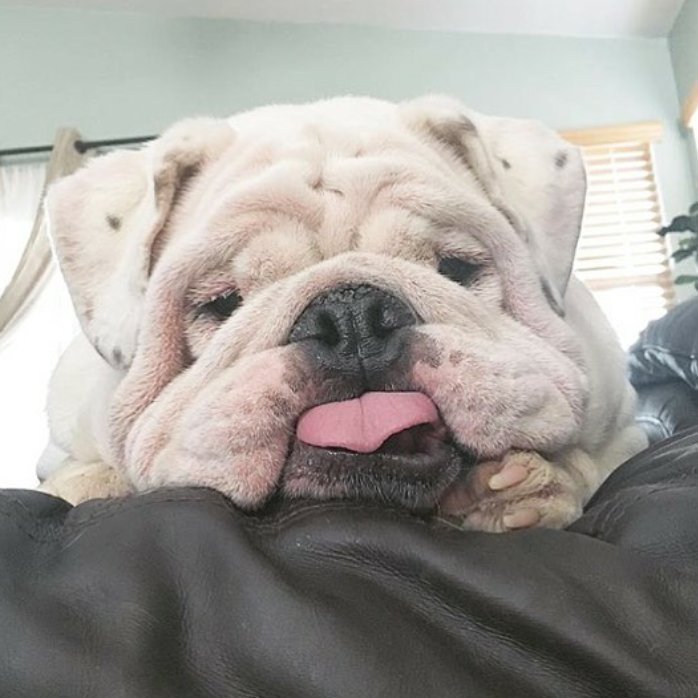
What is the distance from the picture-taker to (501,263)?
76cm

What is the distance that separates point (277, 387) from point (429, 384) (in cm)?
10

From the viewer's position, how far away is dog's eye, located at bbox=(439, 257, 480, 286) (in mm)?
750

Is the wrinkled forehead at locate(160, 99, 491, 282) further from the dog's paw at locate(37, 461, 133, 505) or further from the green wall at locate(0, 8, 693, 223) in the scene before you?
the green wall at locate(0, 8, 693, 223)

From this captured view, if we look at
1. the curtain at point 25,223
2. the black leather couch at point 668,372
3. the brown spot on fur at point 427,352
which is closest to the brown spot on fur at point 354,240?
the brown spot on fur at point 427,352

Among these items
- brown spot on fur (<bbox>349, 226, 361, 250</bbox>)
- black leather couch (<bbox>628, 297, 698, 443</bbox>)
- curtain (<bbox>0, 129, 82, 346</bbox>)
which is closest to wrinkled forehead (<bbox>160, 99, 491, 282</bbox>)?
brown spot on fur (<bbox>349, 226, 361, 250</bbox>)

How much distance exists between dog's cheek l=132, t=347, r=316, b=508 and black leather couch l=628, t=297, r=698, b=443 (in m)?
0.81

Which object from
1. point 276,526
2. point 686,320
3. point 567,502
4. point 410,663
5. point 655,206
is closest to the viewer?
point 410,663

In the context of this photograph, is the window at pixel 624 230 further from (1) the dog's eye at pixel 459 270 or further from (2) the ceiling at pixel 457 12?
(1) the dog's eye at pixel 459 270

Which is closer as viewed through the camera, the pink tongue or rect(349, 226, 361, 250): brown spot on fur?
the pink tongue

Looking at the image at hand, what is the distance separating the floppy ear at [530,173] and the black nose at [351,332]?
18 centimetres

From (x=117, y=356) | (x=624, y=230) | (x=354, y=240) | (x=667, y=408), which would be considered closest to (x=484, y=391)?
(x=354, y=240)

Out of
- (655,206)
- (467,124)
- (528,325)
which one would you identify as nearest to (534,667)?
(528,325)

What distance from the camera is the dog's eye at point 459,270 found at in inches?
29.5

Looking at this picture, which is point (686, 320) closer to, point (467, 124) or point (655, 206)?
point (467, 124)
